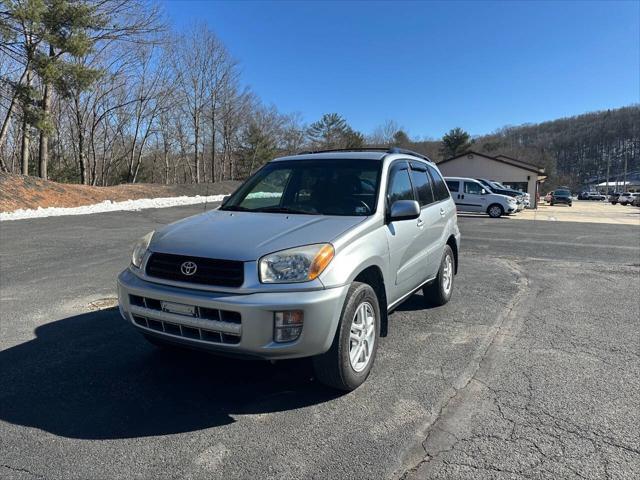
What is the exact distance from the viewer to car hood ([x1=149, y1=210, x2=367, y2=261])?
10.1 ft

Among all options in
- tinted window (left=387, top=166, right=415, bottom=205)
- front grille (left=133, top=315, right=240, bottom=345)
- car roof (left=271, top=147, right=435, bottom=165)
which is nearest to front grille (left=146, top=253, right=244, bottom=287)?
front grille (left=133, top=315, right=240, bottom=345)

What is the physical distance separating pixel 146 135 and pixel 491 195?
32.7m

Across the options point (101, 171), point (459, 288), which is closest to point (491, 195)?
point (459, 288)

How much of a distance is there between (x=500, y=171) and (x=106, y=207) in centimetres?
3905

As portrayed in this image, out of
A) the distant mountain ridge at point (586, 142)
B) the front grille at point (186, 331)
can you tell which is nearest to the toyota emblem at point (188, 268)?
the front grille at point (186, 331)

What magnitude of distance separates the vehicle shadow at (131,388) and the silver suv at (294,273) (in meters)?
0.36

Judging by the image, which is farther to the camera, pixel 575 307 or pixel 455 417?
pixel 575 307

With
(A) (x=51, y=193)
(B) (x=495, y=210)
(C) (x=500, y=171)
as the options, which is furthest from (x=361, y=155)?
(C) (x=500, y=171)

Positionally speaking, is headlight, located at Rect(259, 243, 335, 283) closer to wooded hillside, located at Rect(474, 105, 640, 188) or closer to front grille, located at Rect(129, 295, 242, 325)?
front grille, located at Rect(129, 295, 242, 325)

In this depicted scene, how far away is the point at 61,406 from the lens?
312 cm

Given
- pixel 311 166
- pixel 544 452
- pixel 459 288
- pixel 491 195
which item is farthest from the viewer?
pixel 491 195

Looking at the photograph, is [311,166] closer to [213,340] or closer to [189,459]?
[213,340]

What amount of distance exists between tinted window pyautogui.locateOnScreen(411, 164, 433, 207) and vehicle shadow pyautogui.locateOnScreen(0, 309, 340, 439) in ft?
7.49

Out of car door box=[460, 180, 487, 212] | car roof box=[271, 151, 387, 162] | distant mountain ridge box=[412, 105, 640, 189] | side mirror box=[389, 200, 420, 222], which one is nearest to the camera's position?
side mirror box=[389, 200, 420, 222]
